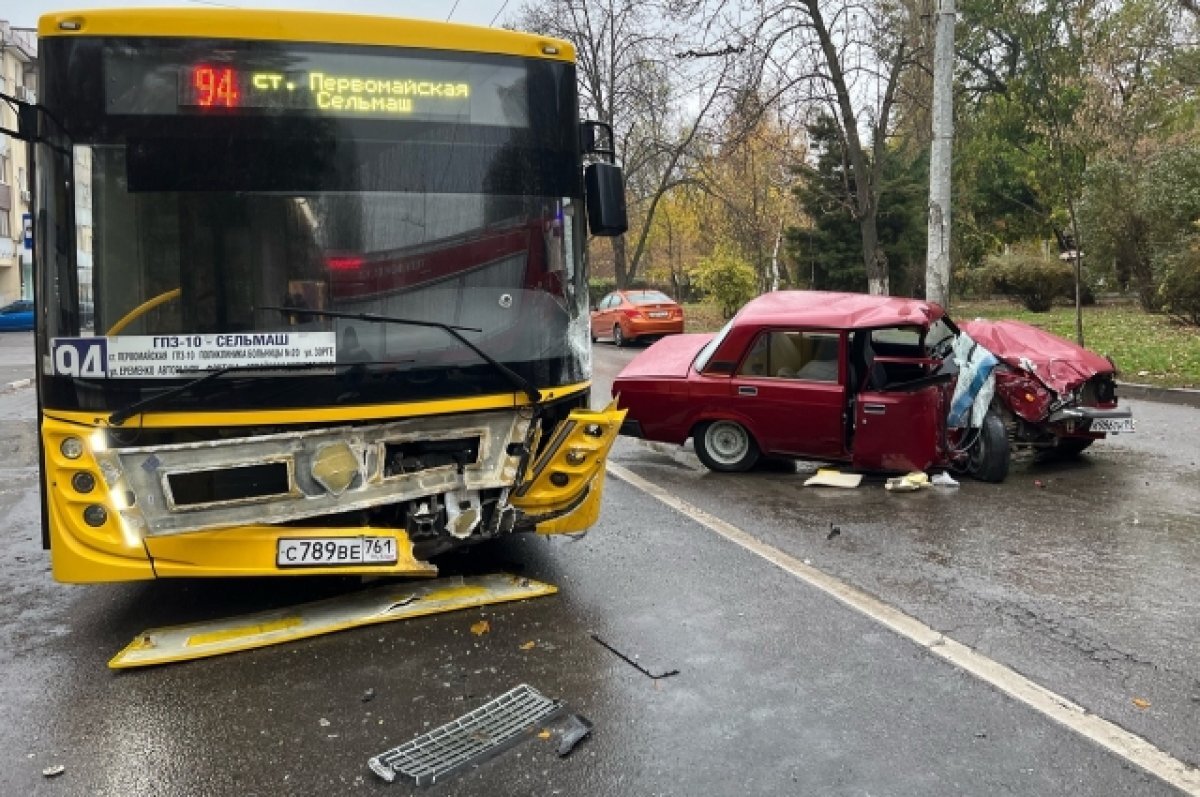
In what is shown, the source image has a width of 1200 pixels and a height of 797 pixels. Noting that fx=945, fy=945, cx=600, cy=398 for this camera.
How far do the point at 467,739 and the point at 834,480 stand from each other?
533cm

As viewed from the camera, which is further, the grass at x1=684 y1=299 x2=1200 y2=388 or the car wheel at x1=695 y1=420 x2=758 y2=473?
the grass at x1=684 y1=299 x2=1200 y2=388

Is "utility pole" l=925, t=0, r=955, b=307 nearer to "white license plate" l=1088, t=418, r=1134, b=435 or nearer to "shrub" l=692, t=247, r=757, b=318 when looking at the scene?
"white license plate" l=1088, t=418, r=1134, b=435

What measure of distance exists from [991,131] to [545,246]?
34.3m

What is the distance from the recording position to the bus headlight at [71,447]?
426cm

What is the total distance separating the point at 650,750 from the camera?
3.56 m

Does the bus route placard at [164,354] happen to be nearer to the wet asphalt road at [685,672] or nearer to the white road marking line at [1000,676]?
the wet asphalt road at [685,672]

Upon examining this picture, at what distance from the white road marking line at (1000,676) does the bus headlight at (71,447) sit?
3.88 m

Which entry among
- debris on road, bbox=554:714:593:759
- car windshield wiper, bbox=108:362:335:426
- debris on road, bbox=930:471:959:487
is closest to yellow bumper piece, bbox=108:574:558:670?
car windshield wiper, bbox=108:362:335:426

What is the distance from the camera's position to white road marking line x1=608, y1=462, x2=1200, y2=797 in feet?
11.1

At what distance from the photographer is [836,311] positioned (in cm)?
843

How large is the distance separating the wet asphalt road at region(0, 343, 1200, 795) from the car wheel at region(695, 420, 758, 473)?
191 centimetres

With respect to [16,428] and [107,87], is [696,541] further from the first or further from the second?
[16,428]

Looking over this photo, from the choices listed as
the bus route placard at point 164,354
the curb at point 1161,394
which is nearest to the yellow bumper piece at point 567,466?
the bus route placard at point 164,354

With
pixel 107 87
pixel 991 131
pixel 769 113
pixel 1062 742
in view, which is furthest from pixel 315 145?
pixel 991 131
